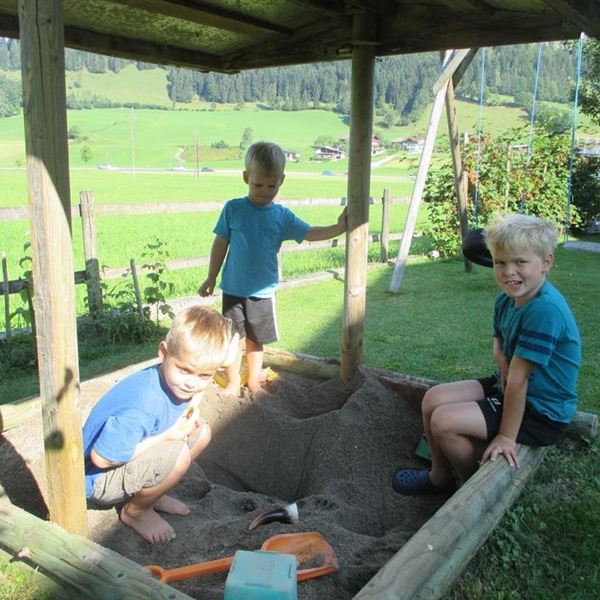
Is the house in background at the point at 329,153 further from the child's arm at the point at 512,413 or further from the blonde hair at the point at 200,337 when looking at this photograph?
the blonde hair at the point at 200,337

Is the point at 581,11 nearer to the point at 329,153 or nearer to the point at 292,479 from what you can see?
the point at 292,479

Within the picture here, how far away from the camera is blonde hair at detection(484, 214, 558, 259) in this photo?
2.65 metres

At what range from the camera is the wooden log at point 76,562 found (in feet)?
6.27

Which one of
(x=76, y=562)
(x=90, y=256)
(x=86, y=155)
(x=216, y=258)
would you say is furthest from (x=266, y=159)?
(x=86, y=155)

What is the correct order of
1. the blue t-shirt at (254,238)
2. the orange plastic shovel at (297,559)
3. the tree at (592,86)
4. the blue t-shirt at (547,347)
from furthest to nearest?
the tree at (592,86)
the blue t-shirt at (254,238)
the blue t-shirt at (547,347)
the orange plastic shovel at (297,559)

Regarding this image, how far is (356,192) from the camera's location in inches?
142

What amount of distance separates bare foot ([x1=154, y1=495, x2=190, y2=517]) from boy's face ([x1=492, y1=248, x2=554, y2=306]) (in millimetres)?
1647

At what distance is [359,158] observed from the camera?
3594 millimetres

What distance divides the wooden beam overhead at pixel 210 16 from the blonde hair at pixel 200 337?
67.1 inches

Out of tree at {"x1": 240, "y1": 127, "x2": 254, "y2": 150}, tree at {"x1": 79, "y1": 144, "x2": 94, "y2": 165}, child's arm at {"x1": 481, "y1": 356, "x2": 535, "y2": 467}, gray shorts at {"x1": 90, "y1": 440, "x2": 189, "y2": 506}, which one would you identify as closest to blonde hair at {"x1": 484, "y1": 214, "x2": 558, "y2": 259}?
child's arm at {"x1": 481, "y1": 356, "x2": 535, "y2": 467}

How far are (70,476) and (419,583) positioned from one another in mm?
1210

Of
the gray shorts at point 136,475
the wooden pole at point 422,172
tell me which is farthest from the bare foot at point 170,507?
the wooden pole at point 422,172

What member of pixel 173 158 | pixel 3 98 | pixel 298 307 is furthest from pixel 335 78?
pixel 298 307

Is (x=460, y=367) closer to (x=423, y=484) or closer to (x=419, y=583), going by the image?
(x=423, y=484)
